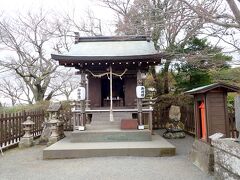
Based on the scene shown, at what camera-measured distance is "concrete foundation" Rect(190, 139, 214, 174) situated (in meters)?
6.02

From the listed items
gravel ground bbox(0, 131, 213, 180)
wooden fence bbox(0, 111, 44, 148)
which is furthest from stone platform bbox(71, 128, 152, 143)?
wooden fence bbox(0, 111, 44, 148)

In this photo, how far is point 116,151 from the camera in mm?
8578

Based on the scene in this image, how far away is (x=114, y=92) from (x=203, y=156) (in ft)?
28.0

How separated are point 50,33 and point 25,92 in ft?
47.5

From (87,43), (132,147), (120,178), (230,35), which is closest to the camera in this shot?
(120,178)

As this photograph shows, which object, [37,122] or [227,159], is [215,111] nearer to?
[227,159]

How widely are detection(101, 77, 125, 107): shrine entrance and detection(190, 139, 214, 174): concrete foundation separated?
23.4 ft

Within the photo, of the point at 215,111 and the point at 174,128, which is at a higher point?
the point at 215,111

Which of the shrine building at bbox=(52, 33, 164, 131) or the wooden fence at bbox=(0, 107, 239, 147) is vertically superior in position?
the shrine building at bbox=(52, 33, 164, 131)

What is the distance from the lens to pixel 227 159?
182 inches

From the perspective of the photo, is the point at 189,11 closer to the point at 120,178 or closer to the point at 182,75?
the point at 120,178

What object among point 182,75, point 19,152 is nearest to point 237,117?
point 19,152

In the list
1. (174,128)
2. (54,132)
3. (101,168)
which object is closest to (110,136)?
(54,132)

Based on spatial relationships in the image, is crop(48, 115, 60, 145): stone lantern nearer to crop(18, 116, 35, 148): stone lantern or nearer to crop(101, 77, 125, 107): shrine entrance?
crop(18, 116, 35, 148): stone lantern
